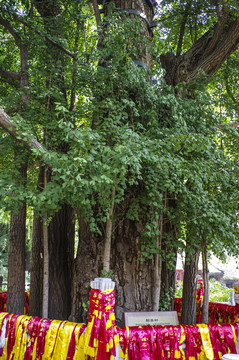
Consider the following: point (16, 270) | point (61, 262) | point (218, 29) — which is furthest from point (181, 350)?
point (218, 29)

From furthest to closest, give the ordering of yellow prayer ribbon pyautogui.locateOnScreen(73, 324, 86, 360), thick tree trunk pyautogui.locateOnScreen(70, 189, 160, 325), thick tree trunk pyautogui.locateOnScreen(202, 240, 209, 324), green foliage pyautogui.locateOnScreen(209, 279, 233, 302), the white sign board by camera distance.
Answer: green foliage pyautogui.locateOnScreen(209, 279, 233, 302) < thick tree trunk pyautogui.locateOnScreen(70, 189, 160, 325) < thick tree trunk pyautogui.locateOnScreen(202, 240, 209, 324) < the white sign board < yellow prayer ribbon pyautogui.locateOnScreen(73, 324, 86, 360)

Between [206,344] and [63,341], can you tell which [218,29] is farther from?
[63,341]

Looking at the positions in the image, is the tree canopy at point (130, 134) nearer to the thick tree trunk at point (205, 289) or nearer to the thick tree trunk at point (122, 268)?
the thick tree trunk at point (122, 268)

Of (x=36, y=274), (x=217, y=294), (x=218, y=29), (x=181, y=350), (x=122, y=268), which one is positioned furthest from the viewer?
(x=217, y=294)

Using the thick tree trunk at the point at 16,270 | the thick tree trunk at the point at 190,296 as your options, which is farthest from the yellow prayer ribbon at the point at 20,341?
the thick tree trunk at the point at 190,296

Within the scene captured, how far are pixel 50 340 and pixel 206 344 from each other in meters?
1.57

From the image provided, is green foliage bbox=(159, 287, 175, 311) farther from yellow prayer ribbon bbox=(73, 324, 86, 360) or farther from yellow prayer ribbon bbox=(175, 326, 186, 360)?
yellow prayer ribbon bbox=(73, 324, 86, 360)

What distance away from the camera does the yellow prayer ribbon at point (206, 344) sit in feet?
9.92

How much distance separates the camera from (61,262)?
5.96 meters

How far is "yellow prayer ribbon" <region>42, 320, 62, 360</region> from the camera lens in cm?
293

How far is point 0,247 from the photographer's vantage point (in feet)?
53.4

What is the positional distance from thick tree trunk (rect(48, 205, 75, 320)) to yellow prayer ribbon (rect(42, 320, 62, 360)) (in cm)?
270

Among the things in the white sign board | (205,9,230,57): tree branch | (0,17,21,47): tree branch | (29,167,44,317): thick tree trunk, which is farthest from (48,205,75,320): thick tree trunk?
(205,9,230,57): tree branch

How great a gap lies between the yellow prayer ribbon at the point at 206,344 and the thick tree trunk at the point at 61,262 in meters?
3.21
